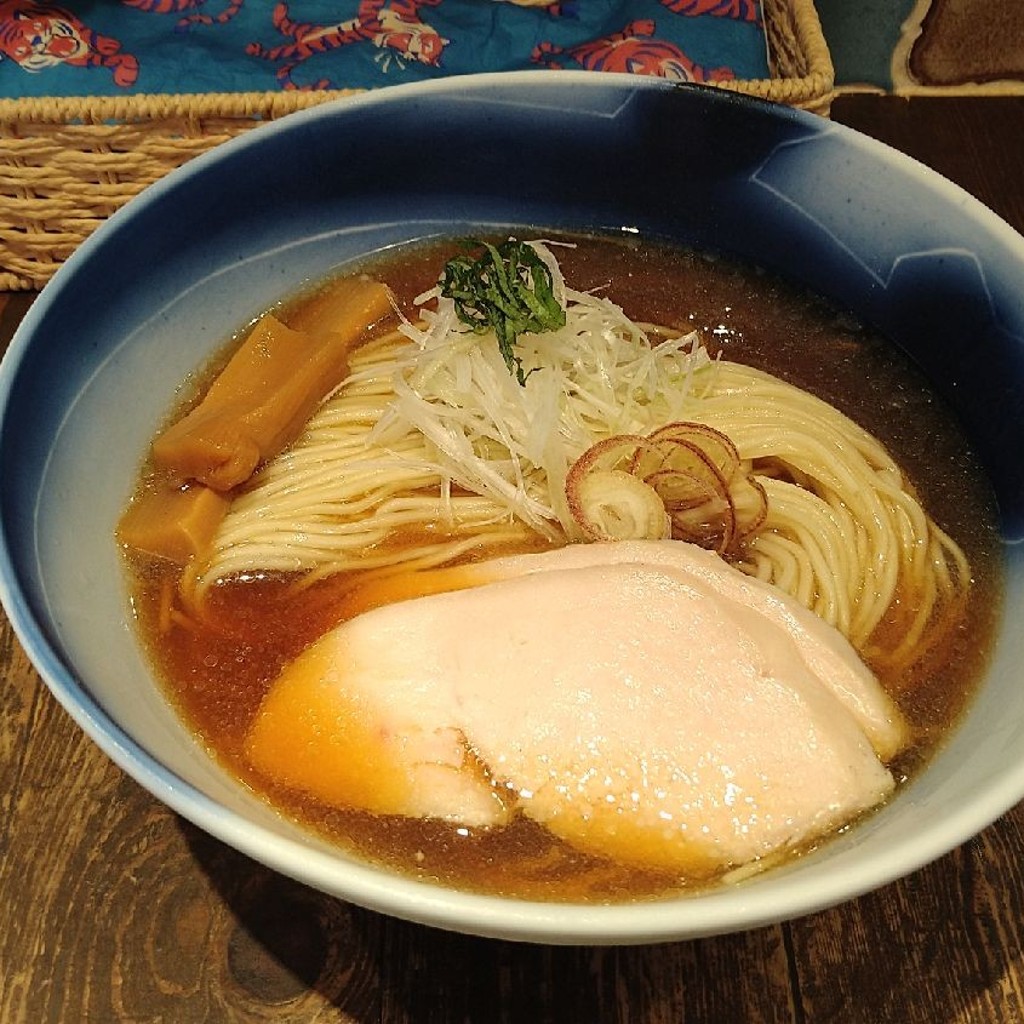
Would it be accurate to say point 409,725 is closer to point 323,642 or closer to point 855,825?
point 323,642

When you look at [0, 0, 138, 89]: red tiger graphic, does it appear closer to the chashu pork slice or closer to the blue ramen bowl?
the blue ramen bowl

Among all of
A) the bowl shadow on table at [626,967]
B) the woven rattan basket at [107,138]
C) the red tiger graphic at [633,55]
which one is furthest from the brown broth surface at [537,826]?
the red tiger graphic at [633,55]

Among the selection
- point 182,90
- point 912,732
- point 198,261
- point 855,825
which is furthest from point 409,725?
point 182,90

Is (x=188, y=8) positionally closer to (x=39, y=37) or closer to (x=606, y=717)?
(x=39, y=37)

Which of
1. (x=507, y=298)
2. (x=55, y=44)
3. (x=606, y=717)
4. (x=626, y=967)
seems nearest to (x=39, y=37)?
(x=55, y=44)

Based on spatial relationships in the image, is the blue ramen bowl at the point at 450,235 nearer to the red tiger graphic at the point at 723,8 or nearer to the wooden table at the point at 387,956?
the wooden table at the point at 387,956

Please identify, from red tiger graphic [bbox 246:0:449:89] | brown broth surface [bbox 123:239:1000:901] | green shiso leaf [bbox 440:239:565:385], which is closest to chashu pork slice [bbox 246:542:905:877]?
brown broth surface [bbox 123:239:1000:901]
